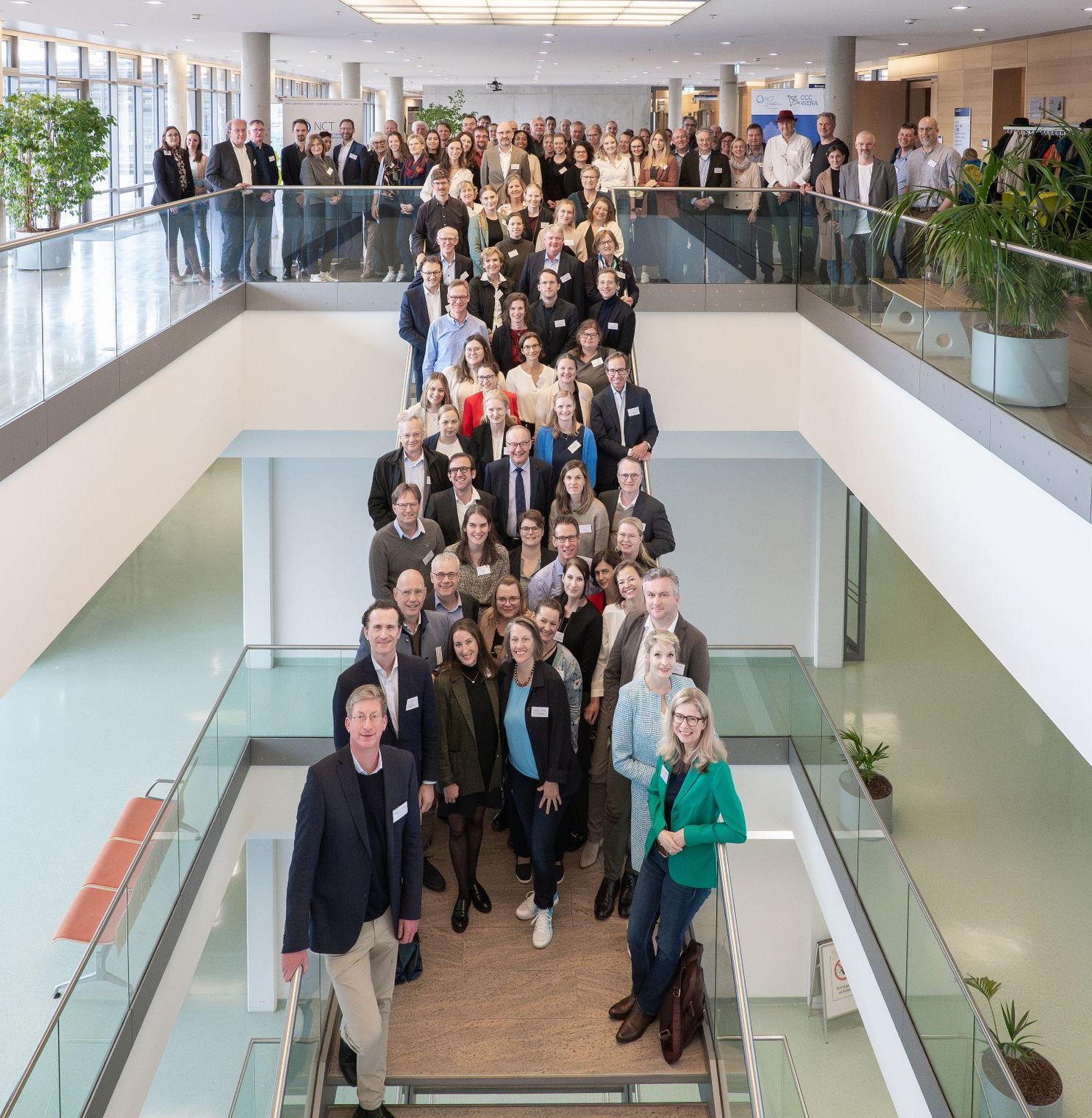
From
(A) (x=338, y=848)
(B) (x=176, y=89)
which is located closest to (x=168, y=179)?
(A) (x=338, y=848)

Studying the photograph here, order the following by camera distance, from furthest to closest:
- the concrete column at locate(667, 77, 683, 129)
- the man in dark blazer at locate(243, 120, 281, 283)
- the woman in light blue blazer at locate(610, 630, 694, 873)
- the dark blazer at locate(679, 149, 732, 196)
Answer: the concrete column at locate(667, 77, 683, 129) → the dark blazer at locate(679, 149, 732, 196) → the man in dark blazer at locate(243, 120, 281, 283) → the woman in light blue blazer at locate(610, 630, 694, 873)

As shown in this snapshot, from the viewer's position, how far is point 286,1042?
456 cm

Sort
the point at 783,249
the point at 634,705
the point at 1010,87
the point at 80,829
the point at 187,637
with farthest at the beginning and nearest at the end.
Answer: the point at 1010,87
the point at 187,637
the point at 80,829
the point at 783,249
the point at 634,705

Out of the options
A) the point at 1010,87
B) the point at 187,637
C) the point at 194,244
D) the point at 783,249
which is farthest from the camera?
the point at 1010,87

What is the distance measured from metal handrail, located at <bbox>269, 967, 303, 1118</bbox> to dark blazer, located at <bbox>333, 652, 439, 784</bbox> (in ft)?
3.26

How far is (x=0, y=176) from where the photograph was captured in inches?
570

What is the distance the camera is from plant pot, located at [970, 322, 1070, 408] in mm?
5727

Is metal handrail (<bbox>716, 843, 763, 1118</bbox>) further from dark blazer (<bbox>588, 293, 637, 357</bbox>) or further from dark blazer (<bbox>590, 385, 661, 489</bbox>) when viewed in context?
dark blazer (<bbox>588, 293, 637, 357</bbox>)

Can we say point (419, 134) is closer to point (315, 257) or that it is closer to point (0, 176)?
point (315, 257)

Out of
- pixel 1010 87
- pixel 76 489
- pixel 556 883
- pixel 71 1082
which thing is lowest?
pixel 71 1082

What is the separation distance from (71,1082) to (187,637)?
48.5 feet

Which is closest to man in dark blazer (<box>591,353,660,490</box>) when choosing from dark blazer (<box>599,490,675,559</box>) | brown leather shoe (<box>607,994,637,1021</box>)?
dark blazer (<box>599,490,675,559</box>)

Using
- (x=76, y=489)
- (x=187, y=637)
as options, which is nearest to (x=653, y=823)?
(x=76, y=489)

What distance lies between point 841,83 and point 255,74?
855 cm
